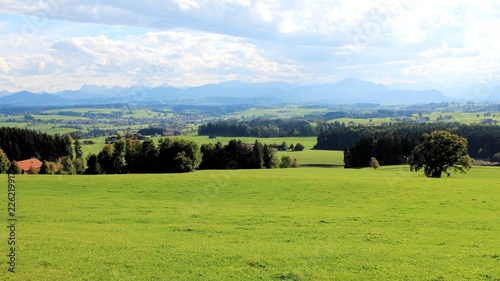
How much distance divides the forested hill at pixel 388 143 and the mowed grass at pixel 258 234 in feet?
233

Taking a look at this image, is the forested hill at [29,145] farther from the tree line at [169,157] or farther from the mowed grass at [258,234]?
the mowed grass at [258,234]

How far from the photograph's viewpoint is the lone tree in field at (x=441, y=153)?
5928 cm

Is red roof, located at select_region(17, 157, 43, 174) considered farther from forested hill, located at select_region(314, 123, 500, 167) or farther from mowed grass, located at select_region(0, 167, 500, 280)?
forested hill, located at select_region(314, 123, 500, 167)

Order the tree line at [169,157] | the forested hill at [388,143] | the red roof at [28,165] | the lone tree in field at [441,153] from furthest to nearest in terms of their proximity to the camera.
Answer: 1. the forested hill at [388,143]
2. the red roof at [28,165]
3. the tree line at [169,157]
4. the lone tree in field at [441,153]

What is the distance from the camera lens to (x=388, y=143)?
11075cm

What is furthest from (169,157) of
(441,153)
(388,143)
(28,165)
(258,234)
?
(258,234)

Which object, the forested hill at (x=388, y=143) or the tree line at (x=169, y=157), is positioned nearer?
the tree line at (x=169, y=157)

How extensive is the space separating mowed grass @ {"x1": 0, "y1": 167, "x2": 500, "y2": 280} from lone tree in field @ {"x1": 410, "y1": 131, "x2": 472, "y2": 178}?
20.4 metres

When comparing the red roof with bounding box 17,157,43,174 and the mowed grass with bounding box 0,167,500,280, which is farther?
the red roof with bounding box 17,157,43,174

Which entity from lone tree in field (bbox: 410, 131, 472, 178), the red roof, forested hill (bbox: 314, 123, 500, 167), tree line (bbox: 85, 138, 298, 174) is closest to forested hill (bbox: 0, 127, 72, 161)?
the red roof

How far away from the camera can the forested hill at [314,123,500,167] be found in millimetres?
110188

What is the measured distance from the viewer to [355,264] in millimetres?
16297

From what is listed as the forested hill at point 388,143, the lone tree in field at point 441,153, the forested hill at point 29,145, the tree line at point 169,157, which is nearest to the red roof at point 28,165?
the forested hill at point 29,145

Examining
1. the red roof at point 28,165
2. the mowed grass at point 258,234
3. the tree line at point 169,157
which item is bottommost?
the red roof at point 28,165
